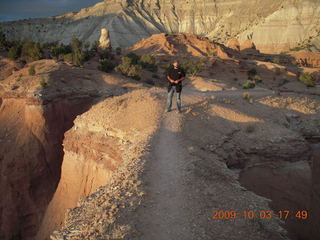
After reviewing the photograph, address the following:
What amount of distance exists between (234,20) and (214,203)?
10031 centimetres

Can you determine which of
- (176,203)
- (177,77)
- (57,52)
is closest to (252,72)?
(57,52)

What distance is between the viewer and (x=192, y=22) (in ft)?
339

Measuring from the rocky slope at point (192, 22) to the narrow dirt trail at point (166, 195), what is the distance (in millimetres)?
70077

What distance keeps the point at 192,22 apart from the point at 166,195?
106 metres

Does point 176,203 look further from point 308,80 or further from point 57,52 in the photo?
point 308,80

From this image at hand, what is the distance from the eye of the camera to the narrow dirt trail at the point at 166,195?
4.71m

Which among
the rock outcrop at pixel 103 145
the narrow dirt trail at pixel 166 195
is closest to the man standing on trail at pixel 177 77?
the rock outcrop at pixel 103 145

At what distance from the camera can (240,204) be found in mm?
5527

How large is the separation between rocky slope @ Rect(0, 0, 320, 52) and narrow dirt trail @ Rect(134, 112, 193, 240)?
70.1m

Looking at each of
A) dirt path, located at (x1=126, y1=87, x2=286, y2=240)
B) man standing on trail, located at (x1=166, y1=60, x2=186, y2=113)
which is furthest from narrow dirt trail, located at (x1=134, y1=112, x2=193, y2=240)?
man standing on trail, located at (x1=166, y1=60, x2=186, y2=113)

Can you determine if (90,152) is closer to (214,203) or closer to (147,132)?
(147,132)

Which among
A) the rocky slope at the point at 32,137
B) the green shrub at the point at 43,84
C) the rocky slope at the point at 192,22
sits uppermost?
the rocky slope at the point at 192,22

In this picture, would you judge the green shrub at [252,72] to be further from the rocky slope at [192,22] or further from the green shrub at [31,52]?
the rocky slope at [192,22]

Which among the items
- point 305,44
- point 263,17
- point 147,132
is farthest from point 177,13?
point 147,132
